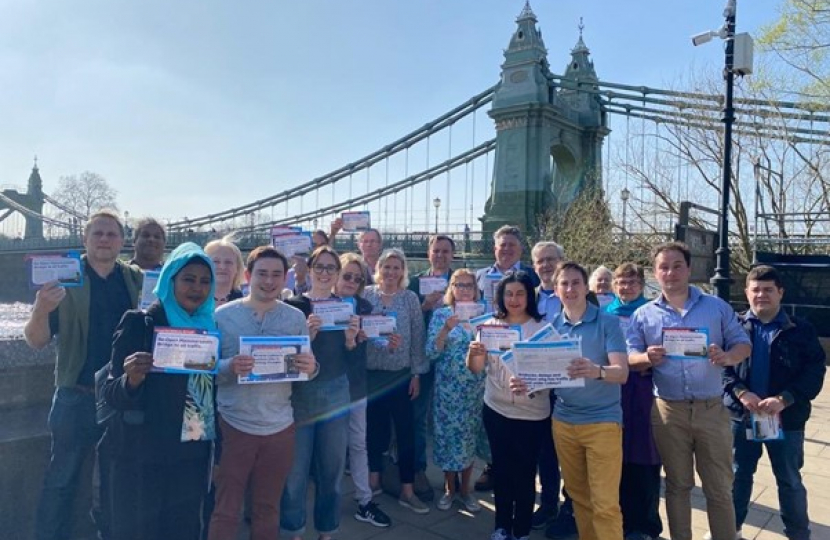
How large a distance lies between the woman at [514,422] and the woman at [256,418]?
124cm

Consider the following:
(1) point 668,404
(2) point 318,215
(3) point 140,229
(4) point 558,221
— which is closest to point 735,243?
(4) point 558,221

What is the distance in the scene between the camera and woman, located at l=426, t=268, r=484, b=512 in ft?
15.2

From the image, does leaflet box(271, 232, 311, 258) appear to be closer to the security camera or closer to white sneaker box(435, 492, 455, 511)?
white sneaker box(435, 492, 455, 511)

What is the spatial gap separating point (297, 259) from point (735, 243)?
670 inches

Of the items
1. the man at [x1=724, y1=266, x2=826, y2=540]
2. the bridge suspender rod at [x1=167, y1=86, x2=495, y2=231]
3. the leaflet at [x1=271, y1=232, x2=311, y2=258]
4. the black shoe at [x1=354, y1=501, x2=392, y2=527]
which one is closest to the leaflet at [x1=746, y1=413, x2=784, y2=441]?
the man at [x1=724, y1=266, x2=826, y2=540]

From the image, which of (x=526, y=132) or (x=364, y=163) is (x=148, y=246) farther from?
(x=364, y=163)

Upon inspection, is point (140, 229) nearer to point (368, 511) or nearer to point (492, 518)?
point (368, 511)

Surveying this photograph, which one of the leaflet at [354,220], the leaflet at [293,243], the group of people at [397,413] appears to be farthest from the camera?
the leaflet at [354,220]

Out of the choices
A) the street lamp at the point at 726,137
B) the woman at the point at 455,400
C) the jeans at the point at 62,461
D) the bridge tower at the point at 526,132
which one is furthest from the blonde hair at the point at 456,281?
the bridge tower at the point at 526,132

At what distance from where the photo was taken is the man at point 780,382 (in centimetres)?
385

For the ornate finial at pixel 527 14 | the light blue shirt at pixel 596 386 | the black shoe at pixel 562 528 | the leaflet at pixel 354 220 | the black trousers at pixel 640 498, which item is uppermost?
the ornate finial at pixel 527 14

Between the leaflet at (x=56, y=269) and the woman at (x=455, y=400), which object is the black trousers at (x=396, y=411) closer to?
the woman at (x=455, y=400)

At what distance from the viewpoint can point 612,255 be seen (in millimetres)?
18500

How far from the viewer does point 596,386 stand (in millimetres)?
3539
